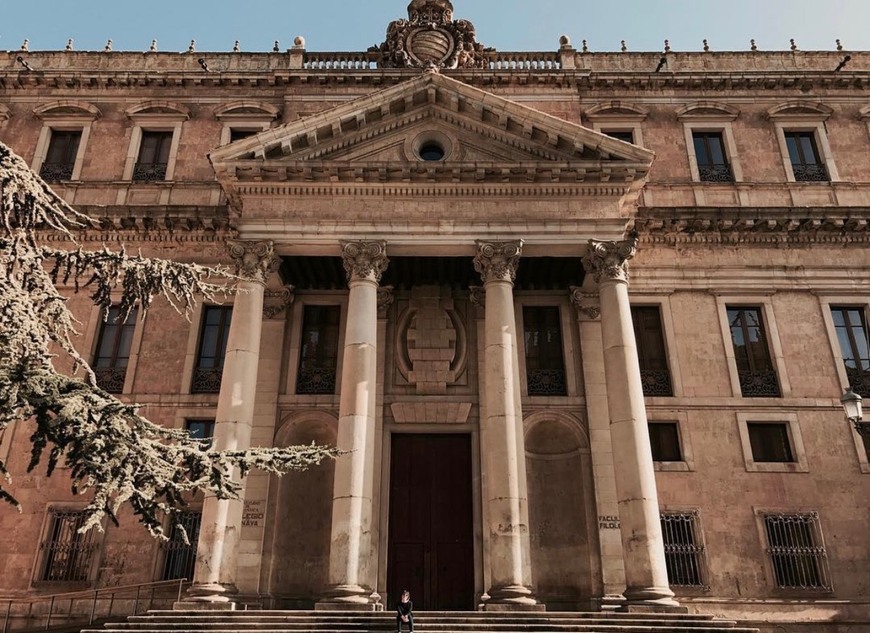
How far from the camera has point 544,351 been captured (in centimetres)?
1959

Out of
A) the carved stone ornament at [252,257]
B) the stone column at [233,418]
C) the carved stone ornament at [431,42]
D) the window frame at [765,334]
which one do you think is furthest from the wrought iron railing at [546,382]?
the carved stone ornament at [431,42]

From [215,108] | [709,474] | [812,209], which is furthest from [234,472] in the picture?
[812,209]

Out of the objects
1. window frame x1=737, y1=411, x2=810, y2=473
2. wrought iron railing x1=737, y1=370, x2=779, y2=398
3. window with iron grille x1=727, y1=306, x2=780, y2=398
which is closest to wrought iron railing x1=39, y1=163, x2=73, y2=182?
window with iron grille x1=727, y1=306, x2=780, y2=398

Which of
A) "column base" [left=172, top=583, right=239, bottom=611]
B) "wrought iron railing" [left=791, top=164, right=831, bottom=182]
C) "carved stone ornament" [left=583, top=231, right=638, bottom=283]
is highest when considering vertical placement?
"wrought iron railing" [left=791, top=164, right=831, bottom=182]

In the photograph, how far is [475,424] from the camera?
736 inches

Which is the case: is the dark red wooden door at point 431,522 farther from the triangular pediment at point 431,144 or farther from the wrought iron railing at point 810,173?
the wrought iron railing at point 810,173

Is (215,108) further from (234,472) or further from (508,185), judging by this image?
(234,472)

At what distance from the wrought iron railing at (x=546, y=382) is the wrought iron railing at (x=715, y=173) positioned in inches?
326

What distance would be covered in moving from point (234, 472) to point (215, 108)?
13631mm

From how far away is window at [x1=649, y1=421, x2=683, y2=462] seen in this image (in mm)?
18141

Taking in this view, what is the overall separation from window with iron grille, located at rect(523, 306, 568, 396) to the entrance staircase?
6.89 metres

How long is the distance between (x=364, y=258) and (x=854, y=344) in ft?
46.5

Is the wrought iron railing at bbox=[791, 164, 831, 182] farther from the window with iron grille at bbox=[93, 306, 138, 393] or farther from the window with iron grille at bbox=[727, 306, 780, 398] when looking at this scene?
the window with iron grille at bbox=[93, 306, 138, 393]

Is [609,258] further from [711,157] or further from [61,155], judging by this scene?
[61,155]
